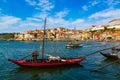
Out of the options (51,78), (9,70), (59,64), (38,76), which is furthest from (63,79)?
(9,70)

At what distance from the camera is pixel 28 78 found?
117 feet

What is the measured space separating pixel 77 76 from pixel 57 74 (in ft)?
13.3

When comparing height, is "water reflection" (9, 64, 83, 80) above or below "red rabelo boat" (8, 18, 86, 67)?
below

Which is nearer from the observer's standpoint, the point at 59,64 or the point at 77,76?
the point at 77,76

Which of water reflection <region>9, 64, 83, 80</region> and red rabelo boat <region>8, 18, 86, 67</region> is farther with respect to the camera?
red rabelo boat <region>8, 18, 86, 67</region>

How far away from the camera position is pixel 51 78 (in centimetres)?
3562

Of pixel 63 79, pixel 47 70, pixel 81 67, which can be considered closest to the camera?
pixel 63 79

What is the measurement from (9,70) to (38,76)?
8.28m

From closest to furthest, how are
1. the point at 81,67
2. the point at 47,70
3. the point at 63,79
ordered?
the point at 63,79 → the point at 47,70 → the point at 81,67

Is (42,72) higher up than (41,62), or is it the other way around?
(41,62)

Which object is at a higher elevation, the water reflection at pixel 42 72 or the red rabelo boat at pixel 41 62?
the red rabelo boat at pixel 41 62

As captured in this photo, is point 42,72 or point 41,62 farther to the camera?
point 41,62

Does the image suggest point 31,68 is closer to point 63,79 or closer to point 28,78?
point 28,78

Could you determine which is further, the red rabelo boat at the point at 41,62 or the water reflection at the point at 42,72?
the red rabelo boat at the point at 41,62
